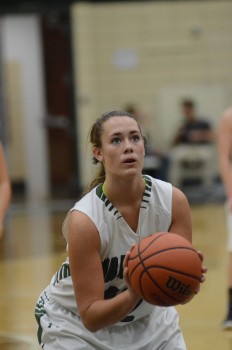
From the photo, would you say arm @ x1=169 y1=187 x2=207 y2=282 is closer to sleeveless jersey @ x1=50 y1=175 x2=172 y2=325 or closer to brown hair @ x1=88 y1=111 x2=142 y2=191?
sleeveless jersey @ x1=50 y1=175 x2=172 y2=325

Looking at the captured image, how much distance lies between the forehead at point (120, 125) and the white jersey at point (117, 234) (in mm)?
247

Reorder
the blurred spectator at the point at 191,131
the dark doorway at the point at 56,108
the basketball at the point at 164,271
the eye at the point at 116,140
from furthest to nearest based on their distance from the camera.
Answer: the dark doorway at the point at 56,108 < the blurred spectator at the point at 191,131 < the eye at the point at 116,140 < the basketball at the point at 164,271

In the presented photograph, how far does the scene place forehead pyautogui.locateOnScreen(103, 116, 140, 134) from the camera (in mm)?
3195

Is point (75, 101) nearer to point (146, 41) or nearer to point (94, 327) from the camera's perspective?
point (146, 41)

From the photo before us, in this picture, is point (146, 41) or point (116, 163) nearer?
point (116, 163)

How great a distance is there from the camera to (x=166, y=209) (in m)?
3.28

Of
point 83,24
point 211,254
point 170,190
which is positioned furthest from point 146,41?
point 170,190

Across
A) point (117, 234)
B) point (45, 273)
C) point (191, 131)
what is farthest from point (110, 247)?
point (191, 131)

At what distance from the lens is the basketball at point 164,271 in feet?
9.45

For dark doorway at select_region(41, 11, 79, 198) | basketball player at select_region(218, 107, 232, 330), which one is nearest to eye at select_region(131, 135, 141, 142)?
basketball player at select_region(218, 107, 232, 330)

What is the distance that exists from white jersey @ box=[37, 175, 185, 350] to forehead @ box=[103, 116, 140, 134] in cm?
25

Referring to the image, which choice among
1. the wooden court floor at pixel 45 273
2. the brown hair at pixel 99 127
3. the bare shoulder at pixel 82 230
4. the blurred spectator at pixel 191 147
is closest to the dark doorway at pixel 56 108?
the wooden court floor at pixel 45 273

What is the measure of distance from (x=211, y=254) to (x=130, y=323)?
4855 millimetres

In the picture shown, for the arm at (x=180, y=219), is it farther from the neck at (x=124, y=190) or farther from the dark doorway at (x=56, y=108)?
the dark doorway at (x=56, y=108)
